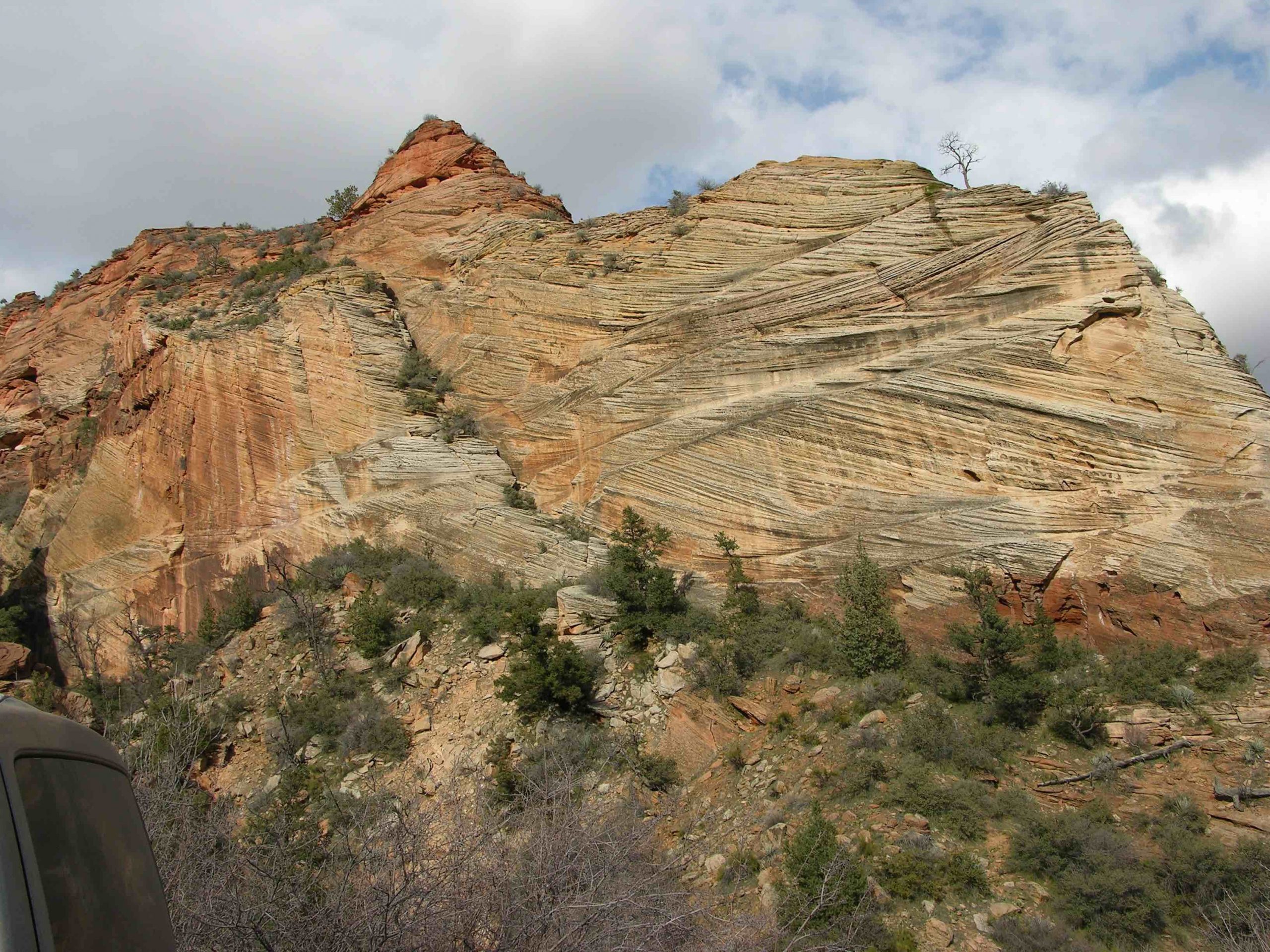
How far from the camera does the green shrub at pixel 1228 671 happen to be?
9.91 meters

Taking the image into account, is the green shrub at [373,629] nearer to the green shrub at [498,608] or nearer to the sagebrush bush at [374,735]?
the green shrub at [498,608]

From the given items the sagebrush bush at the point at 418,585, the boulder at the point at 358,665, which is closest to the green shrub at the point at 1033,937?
the boulder at the point at 358,665

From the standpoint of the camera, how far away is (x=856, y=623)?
12.4 meters

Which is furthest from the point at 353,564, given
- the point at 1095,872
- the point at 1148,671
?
the point at 1148,671

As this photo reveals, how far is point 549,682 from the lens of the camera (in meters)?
12.6

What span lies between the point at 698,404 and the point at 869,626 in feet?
20.1

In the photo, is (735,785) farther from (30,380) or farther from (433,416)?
(30,380)

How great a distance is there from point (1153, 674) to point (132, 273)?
110 feet

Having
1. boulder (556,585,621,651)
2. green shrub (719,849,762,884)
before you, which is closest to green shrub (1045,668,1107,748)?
green shrub (719,849,762,884)

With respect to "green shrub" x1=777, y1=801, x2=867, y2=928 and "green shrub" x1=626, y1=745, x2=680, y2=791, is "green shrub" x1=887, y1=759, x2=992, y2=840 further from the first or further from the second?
"green shrub" x1=626, y1=745, x2=680, y2=791

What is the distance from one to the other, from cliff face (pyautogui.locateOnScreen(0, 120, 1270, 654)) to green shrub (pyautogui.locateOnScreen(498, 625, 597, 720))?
10.5 ft

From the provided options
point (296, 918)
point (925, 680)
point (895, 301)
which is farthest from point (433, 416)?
point (296, 918)

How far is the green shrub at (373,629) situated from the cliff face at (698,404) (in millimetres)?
2243

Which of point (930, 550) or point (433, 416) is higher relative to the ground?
point (433, 416)
